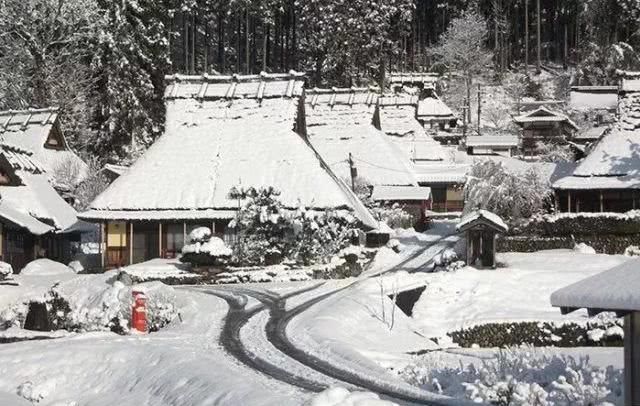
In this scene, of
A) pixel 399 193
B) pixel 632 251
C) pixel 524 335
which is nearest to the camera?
pixel 524 335

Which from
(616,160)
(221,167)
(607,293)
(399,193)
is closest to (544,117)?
(399,193)

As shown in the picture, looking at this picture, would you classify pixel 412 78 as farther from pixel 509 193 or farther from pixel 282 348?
pixel 282 348

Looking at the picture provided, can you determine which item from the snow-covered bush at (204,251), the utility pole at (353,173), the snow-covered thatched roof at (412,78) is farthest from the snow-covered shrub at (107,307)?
the snow-covered thatched roof at (412,78)

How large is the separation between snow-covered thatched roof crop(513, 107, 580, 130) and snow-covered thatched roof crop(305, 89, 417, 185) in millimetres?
18209

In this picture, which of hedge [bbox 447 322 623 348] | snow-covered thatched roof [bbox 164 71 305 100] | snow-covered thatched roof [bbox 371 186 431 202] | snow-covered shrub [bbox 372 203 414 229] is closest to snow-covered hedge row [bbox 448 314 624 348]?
hedge [bbox 447 322 623 348]

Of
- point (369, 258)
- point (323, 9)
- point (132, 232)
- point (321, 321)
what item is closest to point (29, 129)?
point (132, 232)

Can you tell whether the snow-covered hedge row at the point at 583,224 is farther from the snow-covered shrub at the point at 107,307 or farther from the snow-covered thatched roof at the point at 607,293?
the snow-covered thatched roof at the point at 607,293

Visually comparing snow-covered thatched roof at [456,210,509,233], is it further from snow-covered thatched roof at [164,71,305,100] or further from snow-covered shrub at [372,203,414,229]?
snow-covered shrub at [372,203,414,229]

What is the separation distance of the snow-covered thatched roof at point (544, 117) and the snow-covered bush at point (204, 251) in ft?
154

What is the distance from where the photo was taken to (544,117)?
245 feet

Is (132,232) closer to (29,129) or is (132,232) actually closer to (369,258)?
(369,258)

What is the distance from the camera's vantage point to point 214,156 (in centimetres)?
4253

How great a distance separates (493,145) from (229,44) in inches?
1190

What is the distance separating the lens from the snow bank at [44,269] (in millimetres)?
38844
